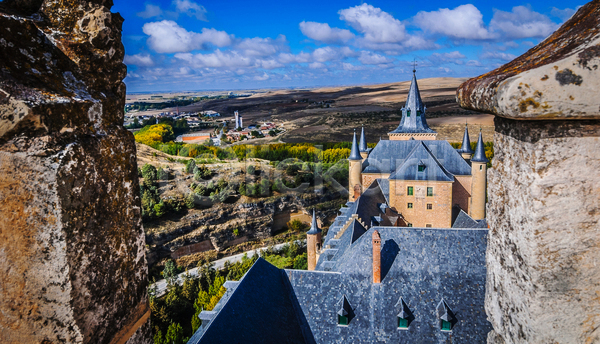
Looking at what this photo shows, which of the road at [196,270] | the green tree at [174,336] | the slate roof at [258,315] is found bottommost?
the road at [196,270]

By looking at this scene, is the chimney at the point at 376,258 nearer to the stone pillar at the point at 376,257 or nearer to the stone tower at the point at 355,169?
the stone pillar at the point at 376,257

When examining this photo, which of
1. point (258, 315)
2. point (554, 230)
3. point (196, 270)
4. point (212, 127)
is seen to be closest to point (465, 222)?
point (258, 315)

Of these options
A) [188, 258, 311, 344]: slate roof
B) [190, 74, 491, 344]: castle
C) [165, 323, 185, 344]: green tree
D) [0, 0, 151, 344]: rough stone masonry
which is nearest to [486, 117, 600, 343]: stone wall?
→ [0, 0, 151, 344]: rough stone masonry

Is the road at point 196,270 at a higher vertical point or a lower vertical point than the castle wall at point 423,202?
lower

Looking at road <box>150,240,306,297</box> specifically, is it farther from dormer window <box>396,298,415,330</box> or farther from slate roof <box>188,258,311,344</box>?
dormer window <box>396,298,415,330</box>

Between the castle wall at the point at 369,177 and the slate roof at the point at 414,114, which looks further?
the slate roof at the point at 414,114

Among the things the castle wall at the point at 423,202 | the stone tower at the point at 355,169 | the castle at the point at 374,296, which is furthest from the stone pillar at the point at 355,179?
the castle at the point at 374,296
